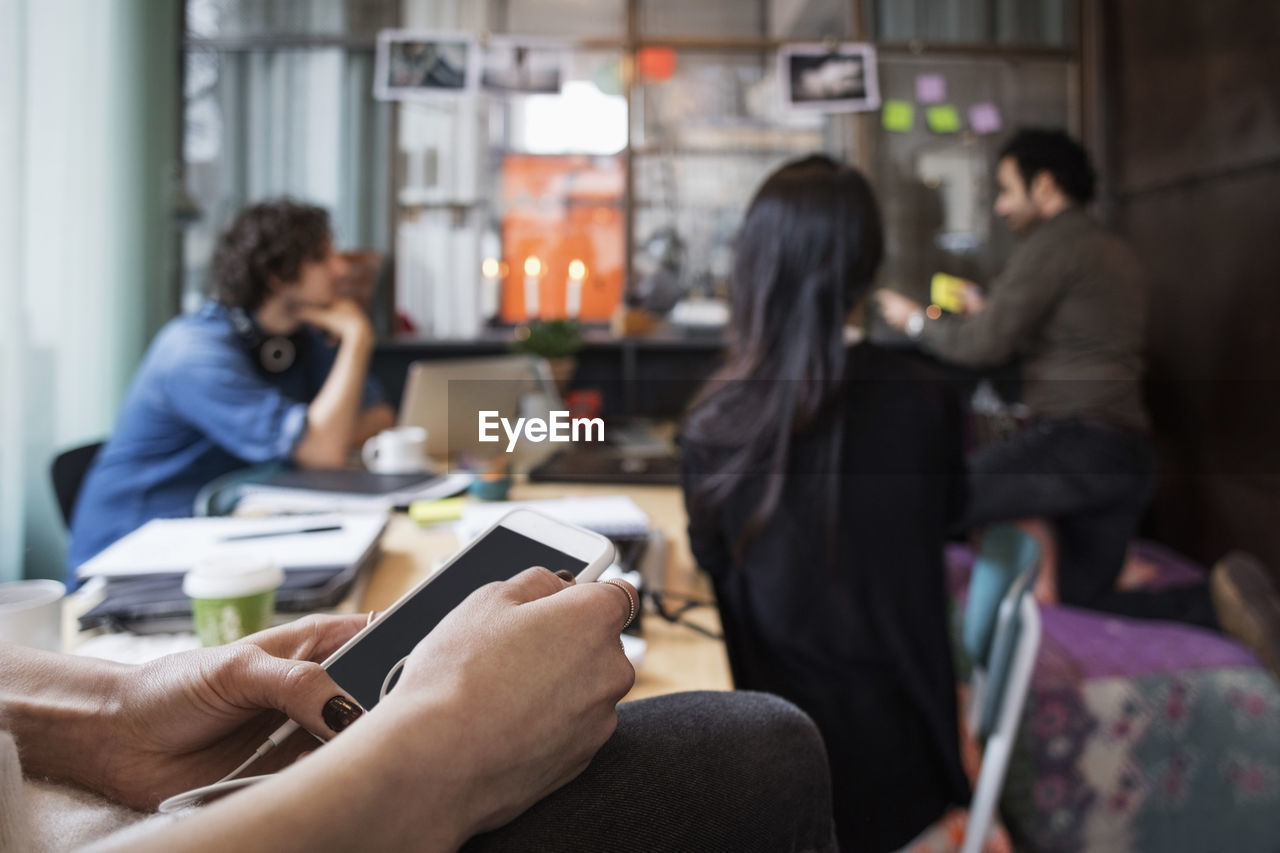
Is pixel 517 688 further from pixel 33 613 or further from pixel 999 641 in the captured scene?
pixel 999 641

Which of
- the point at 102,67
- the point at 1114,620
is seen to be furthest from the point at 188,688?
the point at 102,67

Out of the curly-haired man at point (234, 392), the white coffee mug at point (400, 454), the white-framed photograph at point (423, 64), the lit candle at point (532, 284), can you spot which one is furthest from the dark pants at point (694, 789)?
the white-framed photograph at point (423, 64)

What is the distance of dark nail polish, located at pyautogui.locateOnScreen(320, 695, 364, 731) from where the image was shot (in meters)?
0.31

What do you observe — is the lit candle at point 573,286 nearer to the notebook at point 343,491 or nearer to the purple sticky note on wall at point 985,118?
the purple sticky note on wall at point 985,118

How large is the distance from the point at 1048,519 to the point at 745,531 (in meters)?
1.27

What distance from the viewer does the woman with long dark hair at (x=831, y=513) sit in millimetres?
888


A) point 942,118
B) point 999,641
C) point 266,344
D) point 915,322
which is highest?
point 942,118

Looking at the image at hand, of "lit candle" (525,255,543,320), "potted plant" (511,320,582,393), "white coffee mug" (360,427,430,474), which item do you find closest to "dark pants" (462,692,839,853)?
"white coffee mug" (360,427,430,474)

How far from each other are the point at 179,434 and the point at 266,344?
251 mm

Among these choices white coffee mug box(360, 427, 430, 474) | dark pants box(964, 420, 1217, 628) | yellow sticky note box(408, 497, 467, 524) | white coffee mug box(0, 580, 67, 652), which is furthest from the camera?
dark pants box(964, 420, 1217, 628)

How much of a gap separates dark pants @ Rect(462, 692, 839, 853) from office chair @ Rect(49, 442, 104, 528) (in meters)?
1.43

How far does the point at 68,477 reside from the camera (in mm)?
1448

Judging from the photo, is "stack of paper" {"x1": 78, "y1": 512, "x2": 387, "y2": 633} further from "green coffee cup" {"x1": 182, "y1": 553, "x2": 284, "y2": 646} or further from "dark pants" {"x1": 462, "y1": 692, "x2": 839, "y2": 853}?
"dark pants" {"x1": 462, "y1": 692, "x2": 839, "y2": 853}

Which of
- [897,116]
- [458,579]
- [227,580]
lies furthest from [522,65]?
[458,579]
